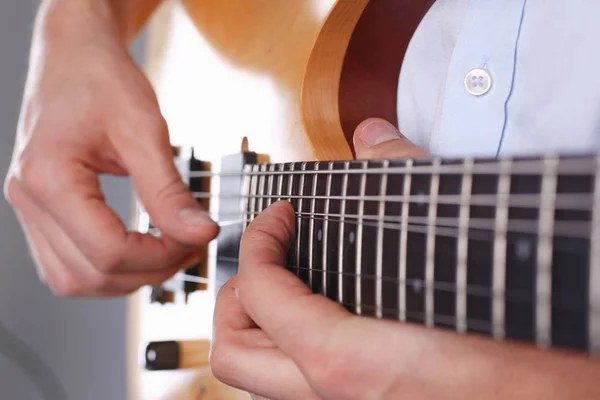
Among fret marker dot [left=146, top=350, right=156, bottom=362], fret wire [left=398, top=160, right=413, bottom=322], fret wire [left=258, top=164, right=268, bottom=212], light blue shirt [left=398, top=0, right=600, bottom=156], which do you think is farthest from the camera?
fret marker dot [left=146, top=350, right=156, bottom=362]

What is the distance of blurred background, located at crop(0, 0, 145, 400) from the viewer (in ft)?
4.31

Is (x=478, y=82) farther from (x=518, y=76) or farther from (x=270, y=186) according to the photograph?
(x=270, y=186)

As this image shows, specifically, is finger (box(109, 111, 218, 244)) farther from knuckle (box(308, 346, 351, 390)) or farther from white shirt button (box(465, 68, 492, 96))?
white shirt button (box(465, 68, 492, 96))

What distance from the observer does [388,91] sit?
2.15 ft

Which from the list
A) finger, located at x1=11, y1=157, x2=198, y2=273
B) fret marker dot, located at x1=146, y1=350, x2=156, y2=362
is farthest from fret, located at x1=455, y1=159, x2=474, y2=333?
fret marker dot, located at x1=146, y1=350, x2=156, y2=362

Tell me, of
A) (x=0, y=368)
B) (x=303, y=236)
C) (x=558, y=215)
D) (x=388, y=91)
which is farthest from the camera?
(x=0, y=368)

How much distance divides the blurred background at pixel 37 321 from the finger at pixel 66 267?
65 cm

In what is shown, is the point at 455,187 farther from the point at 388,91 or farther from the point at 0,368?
the point at 0,368

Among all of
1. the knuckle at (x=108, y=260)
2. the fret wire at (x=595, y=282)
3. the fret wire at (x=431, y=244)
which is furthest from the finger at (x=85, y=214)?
the fret wire at (x=595, y=282)

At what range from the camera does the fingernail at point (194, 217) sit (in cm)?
51

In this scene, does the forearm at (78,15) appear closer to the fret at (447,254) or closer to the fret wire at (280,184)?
the fret wire at (280,184)

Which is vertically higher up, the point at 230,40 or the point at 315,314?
the point at 230,40

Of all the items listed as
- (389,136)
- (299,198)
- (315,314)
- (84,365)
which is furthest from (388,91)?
(84,365)

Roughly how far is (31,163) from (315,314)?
0.33 metres
